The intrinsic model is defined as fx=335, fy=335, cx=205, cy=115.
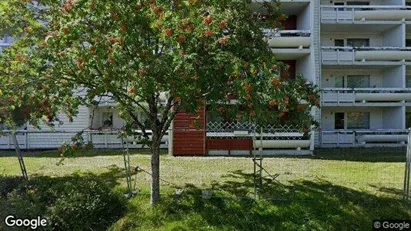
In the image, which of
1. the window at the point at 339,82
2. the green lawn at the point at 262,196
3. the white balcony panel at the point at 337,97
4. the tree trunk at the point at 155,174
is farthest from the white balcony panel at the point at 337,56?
the tree trunk at the point at 155,174

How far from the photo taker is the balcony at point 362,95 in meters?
19.0

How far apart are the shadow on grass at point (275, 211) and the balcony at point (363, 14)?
1371 cm

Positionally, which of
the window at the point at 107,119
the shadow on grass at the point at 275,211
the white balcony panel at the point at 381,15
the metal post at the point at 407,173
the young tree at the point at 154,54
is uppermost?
the white balcony panel at the point at 381,15

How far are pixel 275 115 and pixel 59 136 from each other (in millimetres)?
8212

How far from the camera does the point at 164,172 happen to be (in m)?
10.8

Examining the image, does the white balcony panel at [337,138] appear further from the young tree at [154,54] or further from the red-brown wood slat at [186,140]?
the young tree at [154,54]

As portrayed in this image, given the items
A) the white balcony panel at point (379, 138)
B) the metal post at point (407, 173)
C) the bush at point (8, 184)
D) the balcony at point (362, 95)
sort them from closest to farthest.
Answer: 1. the metal post at point (407, 173)
2. the bush at point (8, 184)
3. the white balcony panel at point (379, 138)
4. the balcony at point (362, 95)

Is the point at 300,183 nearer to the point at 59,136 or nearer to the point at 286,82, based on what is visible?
the point at 286,82

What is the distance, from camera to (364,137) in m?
18.9

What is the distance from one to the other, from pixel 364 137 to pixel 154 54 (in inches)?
648

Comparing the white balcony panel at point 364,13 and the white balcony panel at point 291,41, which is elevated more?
the white balcony panel at point 364,13

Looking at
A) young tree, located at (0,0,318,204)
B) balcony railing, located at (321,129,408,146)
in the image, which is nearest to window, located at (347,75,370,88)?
balcony railing, located at (321,129,408,146)

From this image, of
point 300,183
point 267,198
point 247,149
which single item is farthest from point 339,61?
point 267,198

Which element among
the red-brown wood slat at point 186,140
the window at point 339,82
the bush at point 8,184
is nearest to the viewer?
the bush at point 8,184
